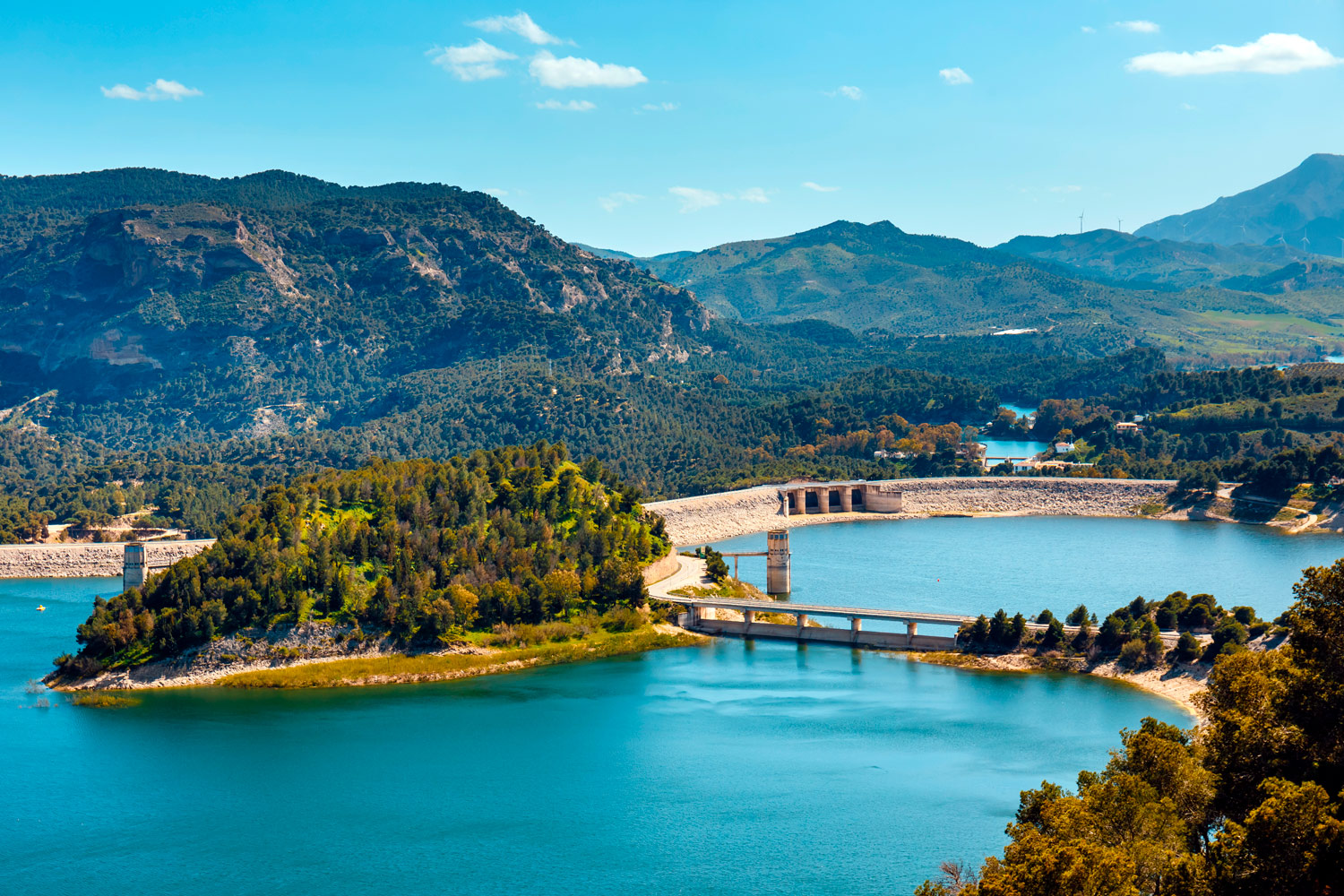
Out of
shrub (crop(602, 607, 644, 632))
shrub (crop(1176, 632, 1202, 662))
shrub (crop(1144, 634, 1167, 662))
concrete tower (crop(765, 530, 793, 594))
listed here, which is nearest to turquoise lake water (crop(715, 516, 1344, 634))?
concrete tower (crop(765, 530, 793, 594))

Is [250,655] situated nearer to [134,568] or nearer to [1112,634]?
[134,568]

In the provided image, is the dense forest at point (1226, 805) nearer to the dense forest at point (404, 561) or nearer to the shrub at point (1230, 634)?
the shrub at point (1230, 634)

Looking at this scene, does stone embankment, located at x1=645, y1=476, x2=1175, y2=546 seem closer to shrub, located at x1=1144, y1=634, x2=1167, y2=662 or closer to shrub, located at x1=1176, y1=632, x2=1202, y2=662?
shrub, located at x1=1144, y1=634, x2=1167, y2=662

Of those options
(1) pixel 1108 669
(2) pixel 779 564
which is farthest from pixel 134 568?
(1) pixel 1108 669

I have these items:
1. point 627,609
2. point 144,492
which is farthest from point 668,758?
point 144,492

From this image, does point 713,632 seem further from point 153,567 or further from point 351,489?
point 153,567

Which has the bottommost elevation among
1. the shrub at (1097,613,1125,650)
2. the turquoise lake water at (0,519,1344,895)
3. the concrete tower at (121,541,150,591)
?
the turquoise lake water at (0,519,1344,895)
